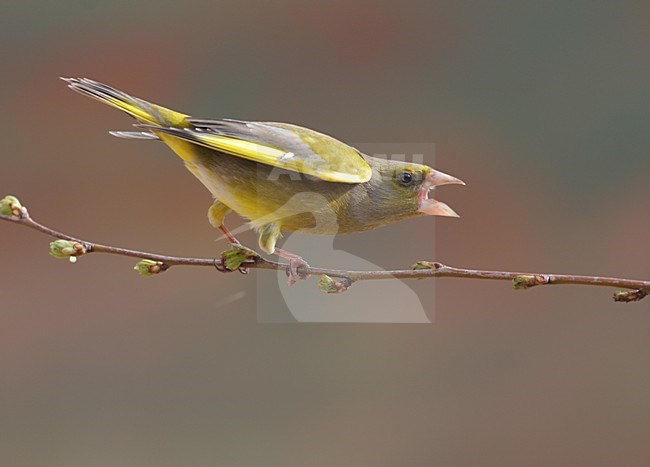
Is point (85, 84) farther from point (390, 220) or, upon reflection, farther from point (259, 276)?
point (259, 276)

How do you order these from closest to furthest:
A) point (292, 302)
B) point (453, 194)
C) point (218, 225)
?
point (218, 225), point (292, 302), point (453, 194)

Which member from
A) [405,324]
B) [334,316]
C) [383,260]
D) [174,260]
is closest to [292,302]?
[334,316]

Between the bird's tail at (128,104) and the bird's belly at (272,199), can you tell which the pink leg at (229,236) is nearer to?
the bird's belly at (272,199)

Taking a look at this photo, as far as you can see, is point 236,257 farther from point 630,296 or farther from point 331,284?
point 630,296

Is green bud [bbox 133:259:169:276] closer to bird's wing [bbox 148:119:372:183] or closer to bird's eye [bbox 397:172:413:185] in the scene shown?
bird's wing [bbox 148:119:372:183]

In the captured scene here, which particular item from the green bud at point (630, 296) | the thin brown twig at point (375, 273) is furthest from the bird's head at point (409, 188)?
the green bud at point (630, 296)

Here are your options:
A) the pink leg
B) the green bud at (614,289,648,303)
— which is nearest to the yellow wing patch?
the pink leg

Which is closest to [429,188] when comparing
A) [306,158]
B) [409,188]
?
[409,188]
